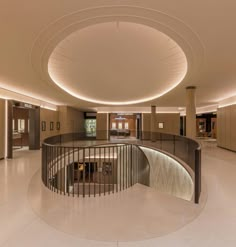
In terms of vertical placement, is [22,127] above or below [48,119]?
below

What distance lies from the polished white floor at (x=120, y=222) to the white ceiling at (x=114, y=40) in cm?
323

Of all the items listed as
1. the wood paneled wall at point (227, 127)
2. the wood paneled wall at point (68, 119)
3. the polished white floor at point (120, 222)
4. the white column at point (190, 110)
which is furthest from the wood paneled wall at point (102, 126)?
the polished white floor at point (120, 222)

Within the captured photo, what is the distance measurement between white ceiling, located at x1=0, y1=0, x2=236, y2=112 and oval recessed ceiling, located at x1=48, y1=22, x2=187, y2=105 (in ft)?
0.07

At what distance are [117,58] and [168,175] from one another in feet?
20.7

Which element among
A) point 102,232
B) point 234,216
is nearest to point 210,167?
point 234,216

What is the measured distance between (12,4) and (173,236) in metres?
3.97

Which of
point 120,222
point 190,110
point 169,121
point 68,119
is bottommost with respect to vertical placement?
point 120,222

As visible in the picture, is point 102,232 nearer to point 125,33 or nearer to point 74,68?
point 125,33

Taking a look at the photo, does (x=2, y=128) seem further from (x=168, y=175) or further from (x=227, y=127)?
(x=227, y=127)

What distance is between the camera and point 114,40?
422 cm

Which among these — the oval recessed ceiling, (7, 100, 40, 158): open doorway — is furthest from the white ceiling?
(7, 100, 40, 158): open doorway

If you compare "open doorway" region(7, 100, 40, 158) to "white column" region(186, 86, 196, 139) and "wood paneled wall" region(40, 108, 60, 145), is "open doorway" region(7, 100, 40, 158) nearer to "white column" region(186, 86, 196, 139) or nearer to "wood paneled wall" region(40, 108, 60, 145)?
"wood paneled wall" region(40, 108, 60, 145)

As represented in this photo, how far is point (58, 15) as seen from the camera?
2.78 m

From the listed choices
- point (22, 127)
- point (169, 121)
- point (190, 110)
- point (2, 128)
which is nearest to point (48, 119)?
point (22, 127)
